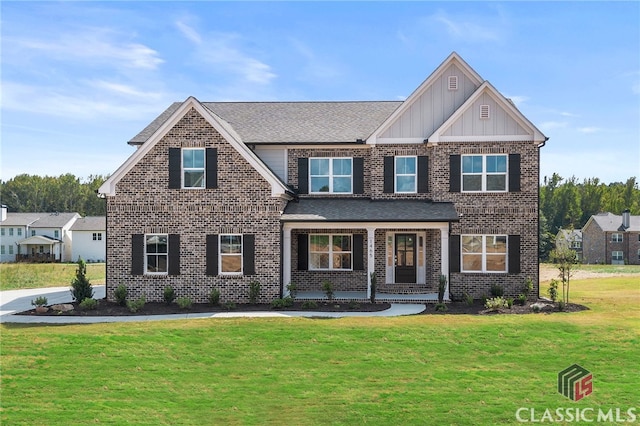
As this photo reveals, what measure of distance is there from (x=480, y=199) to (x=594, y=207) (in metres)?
80.0

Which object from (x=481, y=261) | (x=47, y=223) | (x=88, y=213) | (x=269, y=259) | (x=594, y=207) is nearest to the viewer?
(x=269, y=259)

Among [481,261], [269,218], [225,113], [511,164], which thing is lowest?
[481,261]

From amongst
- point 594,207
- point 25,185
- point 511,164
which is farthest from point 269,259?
point 25,185

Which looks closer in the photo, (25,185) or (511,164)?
(511,164)

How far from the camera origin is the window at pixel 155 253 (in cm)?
1925

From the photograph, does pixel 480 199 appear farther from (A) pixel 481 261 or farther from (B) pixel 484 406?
(B) pixel 484 406

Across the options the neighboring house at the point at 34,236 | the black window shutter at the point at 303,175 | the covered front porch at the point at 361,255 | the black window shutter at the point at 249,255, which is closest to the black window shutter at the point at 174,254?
the black window shutter at the point at 249,255

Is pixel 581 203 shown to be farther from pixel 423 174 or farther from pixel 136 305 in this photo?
pixel 136 305

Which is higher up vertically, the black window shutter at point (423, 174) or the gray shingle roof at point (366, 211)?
the black window shutter at point (423, 174)

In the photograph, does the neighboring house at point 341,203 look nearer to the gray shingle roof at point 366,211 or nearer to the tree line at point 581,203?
the gray shingle roof at point 366,211

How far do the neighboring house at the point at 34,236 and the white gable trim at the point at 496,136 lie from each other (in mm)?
60344

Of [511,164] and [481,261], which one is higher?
[511,164]

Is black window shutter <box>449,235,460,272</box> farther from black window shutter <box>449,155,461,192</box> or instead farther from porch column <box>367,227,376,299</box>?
porch column <box>367,227,376,299</box>

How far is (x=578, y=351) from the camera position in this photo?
12.6 m
